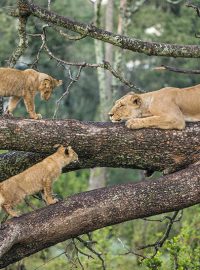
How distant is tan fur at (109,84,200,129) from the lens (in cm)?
771

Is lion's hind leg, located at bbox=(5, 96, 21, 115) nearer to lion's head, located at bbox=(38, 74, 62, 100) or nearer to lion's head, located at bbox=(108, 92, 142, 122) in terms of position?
lion's head, located at bbox=(38, 74, 62, 100)

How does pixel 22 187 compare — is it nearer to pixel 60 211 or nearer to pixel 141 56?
pixel 60 211

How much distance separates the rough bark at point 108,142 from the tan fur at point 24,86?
2.20 ft

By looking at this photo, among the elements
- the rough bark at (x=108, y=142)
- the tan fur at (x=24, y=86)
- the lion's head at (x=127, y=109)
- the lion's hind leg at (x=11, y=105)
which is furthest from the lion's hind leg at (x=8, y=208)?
the lion's head at (x=127, y=109)

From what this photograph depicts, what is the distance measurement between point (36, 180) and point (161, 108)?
1739 millimetres

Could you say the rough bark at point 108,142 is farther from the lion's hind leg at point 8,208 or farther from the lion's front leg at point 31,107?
the lion's hind leg at point 8,208

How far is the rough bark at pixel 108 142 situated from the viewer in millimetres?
7223

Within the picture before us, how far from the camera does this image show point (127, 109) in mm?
8156

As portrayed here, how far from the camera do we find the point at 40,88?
8594 mm

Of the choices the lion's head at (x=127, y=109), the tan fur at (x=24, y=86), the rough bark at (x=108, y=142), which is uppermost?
the tan fur at (x=24, y=86)

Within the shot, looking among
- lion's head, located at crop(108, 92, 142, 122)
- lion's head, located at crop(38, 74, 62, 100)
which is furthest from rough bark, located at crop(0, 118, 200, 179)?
lion's head, located at crop(38, 74, 62, 100)

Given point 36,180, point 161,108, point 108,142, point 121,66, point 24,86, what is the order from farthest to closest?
point 121,66 < point 24,86 < point 161,108 < point 108,142 < point 36,180

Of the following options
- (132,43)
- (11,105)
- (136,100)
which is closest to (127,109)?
(136,100)

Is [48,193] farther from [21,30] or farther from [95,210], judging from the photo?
[21,30]
